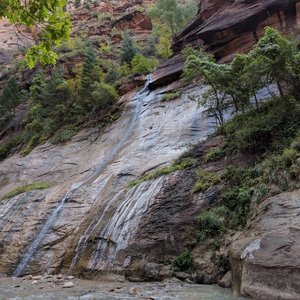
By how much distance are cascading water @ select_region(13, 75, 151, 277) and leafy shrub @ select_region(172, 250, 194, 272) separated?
429cm

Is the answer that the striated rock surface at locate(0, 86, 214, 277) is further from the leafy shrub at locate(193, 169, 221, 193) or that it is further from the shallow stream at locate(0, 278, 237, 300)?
the shallow stream at locate(0, 278, 237, 300)

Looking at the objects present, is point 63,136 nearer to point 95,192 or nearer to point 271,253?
point 95,192

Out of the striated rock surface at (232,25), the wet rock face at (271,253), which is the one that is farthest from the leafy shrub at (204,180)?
the striated rock surface at (232,25)

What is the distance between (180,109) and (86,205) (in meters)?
10.5

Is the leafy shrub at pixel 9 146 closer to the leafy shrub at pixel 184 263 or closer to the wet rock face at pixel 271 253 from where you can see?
the leafy shrub at pixel 184 263

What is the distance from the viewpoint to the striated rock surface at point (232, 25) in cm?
2645

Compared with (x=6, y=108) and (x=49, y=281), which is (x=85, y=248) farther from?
(x=6, y=108)

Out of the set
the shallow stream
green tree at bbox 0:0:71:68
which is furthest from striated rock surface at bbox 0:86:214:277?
green tree at bbox 0:0:71:68

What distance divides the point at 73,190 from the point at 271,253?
12.6 meters

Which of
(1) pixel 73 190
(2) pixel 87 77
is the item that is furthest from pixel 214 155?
(2) pixel 87 77

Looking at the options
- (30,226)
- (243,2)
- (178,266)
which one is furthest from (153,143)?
(243,2)

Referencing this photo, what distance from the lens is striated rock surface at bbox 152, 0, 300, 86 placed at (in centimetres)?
2645

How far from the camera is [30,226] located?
649 inches

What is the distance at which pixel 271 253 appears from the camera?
307 inches
